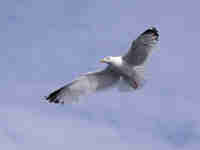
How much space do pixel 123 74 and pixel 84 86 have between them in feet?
7.11

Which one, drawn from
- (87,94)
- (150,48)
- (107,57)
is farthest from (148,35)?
(87,94)

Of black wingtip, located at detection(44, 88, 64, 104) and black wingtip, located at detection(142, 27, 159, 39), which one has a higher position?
black wingtip, located at detection(142, 27, 159, 39)

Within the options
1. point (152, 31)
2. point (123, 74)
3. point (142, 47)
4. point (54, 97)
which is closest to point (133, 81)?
point (123, 74)

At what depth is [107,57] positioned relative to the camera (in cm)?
2873

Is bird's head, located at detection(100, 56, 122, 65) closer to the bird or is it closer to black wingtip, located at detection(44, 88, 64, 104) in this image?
the bird

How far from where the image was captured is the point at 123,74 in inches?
1122

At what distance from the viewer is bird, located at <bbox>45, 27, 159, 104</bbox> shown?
27.5m

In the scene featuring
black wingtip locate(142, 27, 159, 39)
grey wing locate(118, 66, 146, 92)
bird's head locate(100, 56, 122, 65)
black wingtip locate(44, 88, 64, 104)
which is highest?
black wingtip locate(142, 27, 159, 39)

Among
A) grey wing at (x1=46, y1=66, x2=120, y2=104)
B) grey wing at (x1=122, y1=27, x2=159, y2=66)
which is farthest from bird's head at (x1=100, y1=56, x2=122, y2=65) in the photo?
grey wing at (x1=46, y1=66, x2=120, y2=104)

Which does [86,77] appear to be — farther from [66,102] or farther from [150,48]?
[150,48]

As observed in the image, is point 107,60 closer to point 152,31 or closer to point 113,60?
point 113,60

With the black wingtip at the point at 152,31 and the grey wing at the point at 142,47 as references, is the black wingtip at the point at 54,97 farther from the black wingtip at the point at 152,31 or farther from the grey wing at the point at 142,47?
the black wingtip at the point at 152,31

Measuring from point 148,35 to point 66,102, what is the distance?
5455 mm

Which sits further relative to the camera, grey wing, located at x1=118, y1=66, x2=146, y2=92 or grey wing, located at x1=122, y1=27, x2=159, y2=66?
grey wing, located at x1=118, y1=66, x2=146, y2=92
